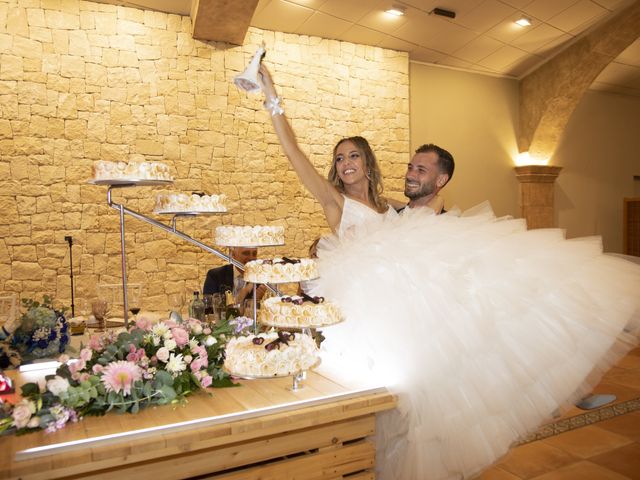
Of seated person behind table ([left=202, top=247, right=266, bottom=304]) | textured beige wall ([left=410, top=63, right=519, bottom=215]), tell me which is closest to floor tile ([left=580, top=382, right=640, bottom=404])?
seated person behind table ([left=202, top=247, right=266, bottom=304])

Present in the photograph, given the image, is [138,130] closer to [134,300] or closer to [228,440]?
[134,300]

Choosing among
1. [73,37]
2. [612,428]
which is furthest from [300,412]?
[73,37]

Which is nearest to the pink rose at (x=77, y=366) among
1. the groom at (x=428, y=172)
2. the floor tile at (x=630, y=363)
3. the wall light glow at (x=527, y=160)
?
the groom at (x=428, y=172)

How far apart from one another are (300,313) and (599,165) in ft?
32.9

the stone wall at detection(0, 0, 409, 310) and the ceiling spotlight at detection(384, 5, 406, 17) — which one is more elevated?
the ceiling spotlight at detection(384, 5, 406, 17)

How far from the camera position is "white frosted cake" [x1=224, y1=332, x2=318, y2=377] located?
1774 millimetres

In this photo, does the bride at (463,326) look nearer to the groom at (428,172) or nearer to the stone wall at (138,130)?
the groom at (428,172)

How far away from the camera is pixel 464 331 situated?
→ 2.07 m

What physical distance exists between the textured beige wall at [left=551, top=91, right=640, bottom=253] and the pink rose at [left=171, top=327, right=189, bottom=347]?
29.1 ft

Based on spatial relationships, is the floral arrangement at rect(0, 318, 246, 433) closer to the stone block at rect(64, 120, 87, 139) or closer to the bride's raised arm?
the bride's raised arm

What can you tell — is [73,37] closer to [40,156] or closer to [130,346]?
[40,156]

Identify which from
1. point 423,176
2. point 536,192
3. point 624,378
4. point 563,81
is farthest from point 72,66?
point 536,192

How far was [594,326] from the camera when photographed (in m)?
2.34

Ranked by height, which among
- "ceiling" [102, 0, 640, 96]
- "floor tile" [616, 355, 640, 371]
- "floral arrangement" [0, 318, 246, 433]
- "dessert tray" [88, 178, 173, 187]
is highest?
"ceiling" [102, 0, 640, 96]
